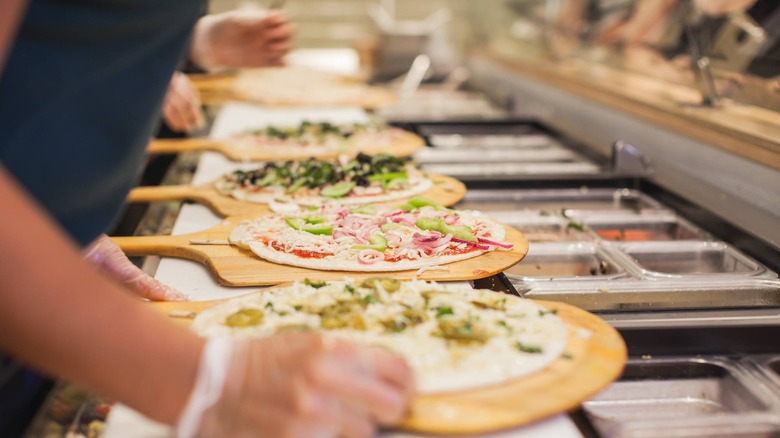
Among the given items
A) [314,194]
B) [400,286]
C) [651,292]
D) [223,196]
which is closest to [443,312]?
[400,286]

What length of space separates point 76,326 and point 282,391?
24 centimetres

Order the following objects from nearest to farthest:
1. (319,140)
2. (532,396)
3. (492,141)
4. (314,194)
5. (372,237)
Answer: (532,396) → (372,237) → (314,194) → (319,140) → (492,141)

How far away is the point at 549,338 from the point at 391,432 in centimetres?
36

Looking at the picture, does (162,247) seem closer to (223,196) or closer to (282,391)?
(223,196)

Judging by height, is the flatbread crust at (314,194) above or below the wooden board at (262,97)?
above

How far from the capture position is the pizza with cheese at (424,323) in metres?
1.19

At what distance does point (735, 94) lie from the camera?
252cm

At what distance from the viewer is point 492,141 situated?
137 inches

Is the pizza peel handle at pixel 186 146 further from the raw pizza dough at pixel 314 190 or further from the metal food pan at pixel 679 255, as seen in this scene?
the metal food pan at pixel 679 255

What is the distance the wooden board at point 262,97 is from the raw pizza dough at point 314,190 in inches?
74.3

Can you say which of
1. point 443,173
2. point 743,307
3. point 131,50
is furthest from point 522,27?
point 131,50

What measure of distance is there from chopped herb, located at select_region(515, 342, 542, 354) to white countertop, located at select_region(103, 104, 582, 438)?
0.45ft

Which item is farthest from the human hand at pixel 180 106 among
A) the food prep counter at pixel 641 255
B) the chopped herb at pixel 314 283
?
the chopped herb at pixel 314 283

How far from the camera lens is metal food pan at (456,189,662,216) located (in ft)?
8.28
